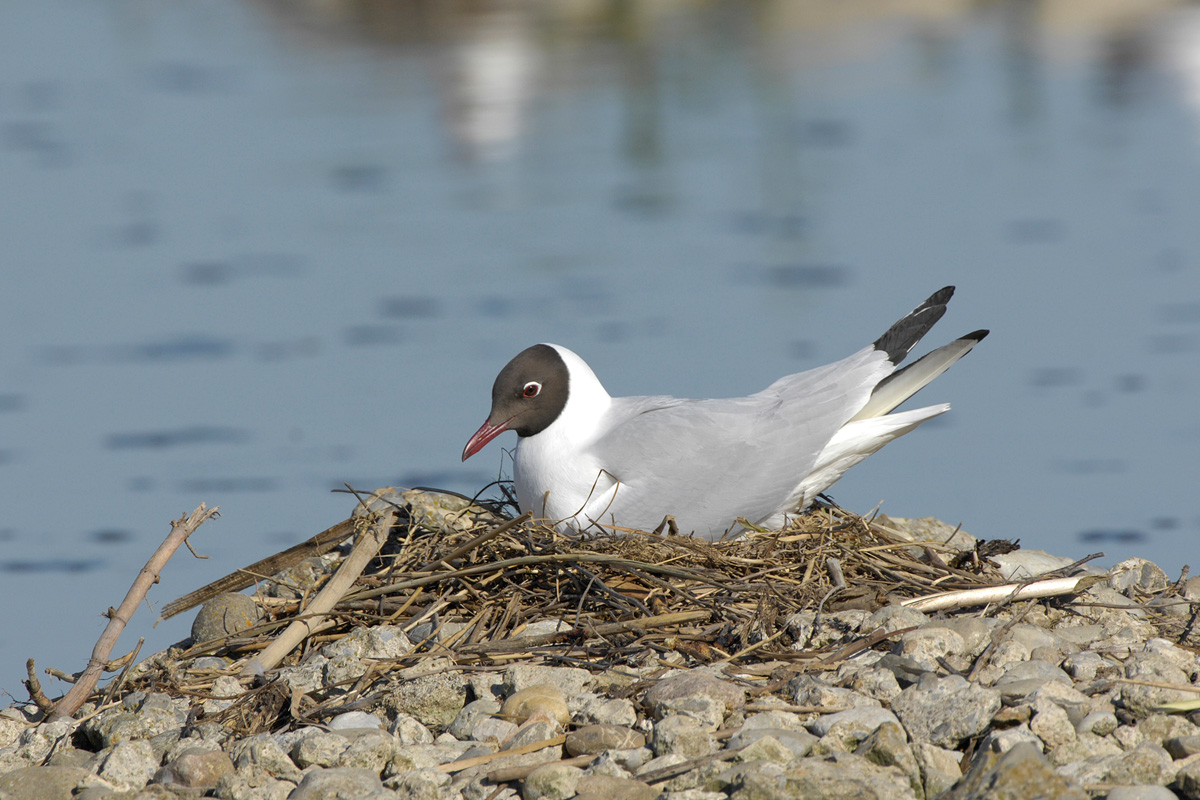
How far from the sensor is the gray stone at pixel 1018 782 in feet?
11.3

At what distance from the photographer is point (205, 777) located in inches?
161

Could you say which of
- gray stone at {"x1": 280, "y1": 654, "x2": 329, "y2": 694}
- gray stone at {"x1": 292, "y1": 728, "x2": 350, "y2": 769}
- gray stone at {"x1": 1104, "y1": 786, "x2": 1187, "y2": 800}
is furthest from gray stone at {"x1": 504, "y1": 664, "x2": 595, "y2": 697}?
gray stone at {"x1": 1104, "y1": 786, "x2": 1187, "y2": 800}

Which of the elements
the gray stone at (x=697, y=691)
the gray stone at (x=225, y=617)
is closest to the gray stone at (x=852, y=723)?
the gray stone at (x=697, y=691)

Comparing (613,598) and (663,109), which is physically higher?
(663,109)

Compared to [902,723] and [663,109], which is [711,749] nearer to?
[902,723]

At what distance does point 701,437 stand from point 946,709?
6.77 feet

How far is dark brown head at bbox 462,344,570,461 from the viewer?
6.07m

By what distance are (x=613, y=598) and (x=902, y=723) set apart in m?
1.15

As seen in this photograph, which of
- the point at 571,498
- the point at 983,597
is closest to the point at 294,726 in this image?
the point at 571,498

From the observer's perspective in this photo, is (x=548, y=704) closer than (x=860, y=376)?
Yes

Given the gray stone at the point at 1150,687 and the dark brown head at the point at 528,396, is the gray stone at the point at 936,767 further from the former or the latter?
the dark brown head at the point at 528,396

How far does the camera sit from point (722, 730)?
3967mm

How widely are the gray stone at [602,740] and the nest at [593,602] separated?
0.38m

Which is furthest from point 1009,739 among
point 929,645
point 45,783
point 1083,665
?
point 45,783
